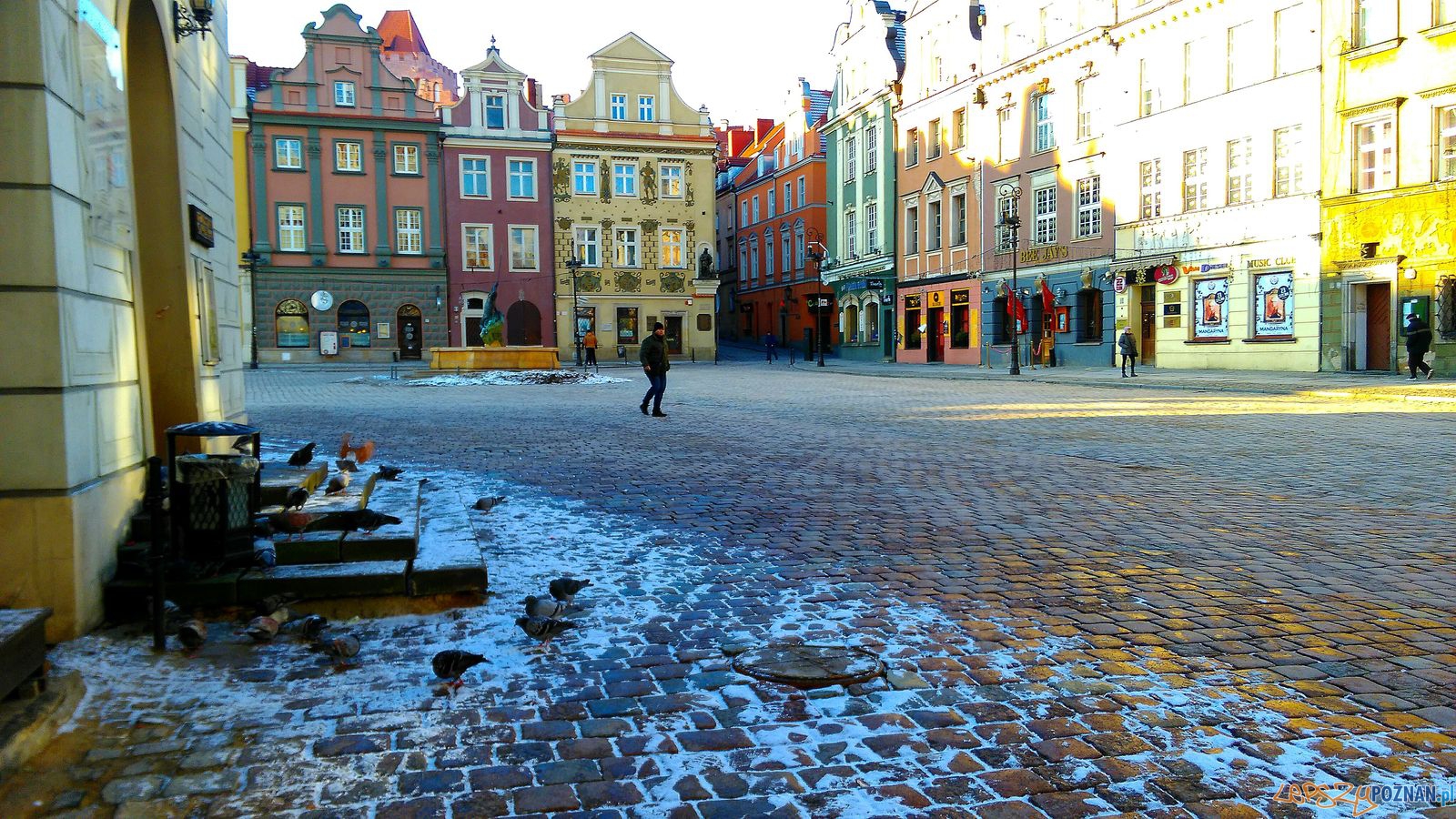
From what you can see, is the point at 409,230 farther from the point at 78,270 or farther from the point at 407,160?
the point at 78,270

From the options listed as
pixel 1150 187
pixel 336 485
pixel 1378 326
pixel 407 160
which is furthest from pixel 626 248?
pixel 336 485

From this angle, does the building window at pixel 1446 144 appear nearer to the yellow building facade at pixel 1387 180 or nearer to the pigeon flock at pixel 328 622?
the yellow building facade at pixel 1387 180

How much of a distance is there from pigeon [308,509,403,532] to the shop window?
3877 cm

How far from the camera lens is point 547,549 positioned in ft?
23.0

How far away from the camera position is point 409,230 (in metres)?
49.8

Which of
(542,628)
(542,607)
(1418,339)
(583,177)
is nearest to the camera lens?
(542,628)

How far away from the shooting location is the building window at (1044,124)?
3866cm

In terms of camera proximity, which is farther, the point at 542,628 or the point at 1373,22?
the point at 1373,22

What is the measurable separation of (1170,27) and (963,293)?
43.4ft

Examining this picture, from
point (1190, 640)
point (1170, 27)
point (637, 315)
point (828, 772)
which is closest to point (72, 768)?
point (828, 772)

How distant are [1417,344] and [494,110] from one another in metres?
40.0

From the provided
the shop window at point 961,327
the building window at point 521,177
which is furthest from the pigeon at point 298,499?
the building window at point 521,177

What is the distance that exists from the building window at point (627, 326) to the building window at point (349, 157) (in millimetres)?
13760

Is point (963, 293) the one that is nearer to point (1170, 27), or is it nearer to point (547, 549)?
point (1170, 27)
